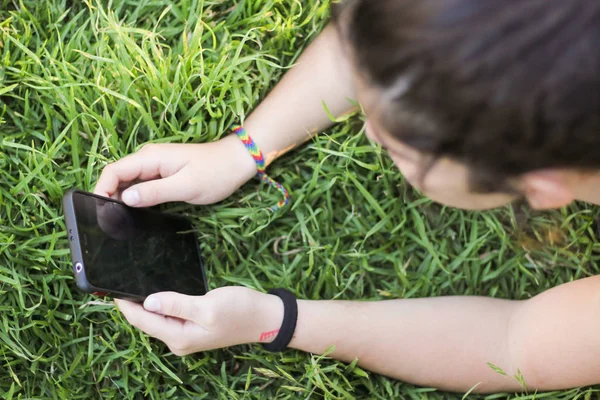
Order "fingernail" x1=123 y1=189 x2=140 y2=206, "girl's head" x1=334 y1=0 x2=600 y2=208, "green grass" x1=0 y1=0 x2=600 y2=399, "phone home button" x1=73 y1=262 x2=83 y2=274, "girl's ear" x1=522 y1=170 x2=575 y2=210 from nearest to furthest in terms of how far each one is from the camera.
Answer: "girl's head" x1=334 y1=0 x2=600 y2=208
"girl's ear" x1=522 y1=170 x2=575 y2=210
"phone home button" x1=73 y1=262 x2=83 y2=274
"fingernail" x1=123 y1=189 x2=140 y2=206
"green grass" x1=0 y1=0 x2=600 y2=399

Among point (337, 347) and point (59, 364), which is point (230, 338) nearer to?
point (337, 347)

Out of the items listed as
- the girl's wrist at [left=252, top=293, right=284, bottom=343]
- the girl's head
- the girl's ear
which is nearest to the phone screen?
the girl's wrist at [left=252, top=293, right=284, bottom=343]

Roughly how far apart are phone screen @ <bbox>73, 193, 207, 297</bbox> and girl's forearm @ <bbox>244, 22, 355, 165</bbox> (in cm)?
31

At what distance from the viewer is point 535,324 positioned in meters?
1.52

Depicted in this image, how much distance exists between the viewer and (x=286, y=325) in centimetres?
158

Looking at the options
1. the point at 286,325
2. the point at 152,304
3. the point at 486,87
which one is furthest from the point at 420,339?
the point at 486,87

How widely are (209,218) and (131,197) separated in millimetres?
257

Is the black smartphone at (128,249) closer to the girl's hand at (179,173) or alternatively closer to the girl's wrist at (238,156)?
the girl's hand at (179,173)

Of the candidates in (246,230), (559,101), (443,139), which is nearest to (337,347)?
(246,230)

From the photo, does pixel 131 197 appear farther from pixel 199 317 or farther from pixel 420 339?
pixel 420 339

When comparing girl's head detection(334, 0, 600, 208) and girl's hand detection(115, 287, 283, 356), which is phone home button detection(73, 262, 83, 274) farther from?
girl's head detection(334, 0, 600, 208)

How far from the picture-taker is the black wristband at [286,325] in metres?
1.58

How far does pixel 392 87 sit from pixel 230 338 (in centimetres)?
80

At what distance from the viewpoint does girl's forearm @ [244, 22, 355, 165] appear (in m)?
1.67
